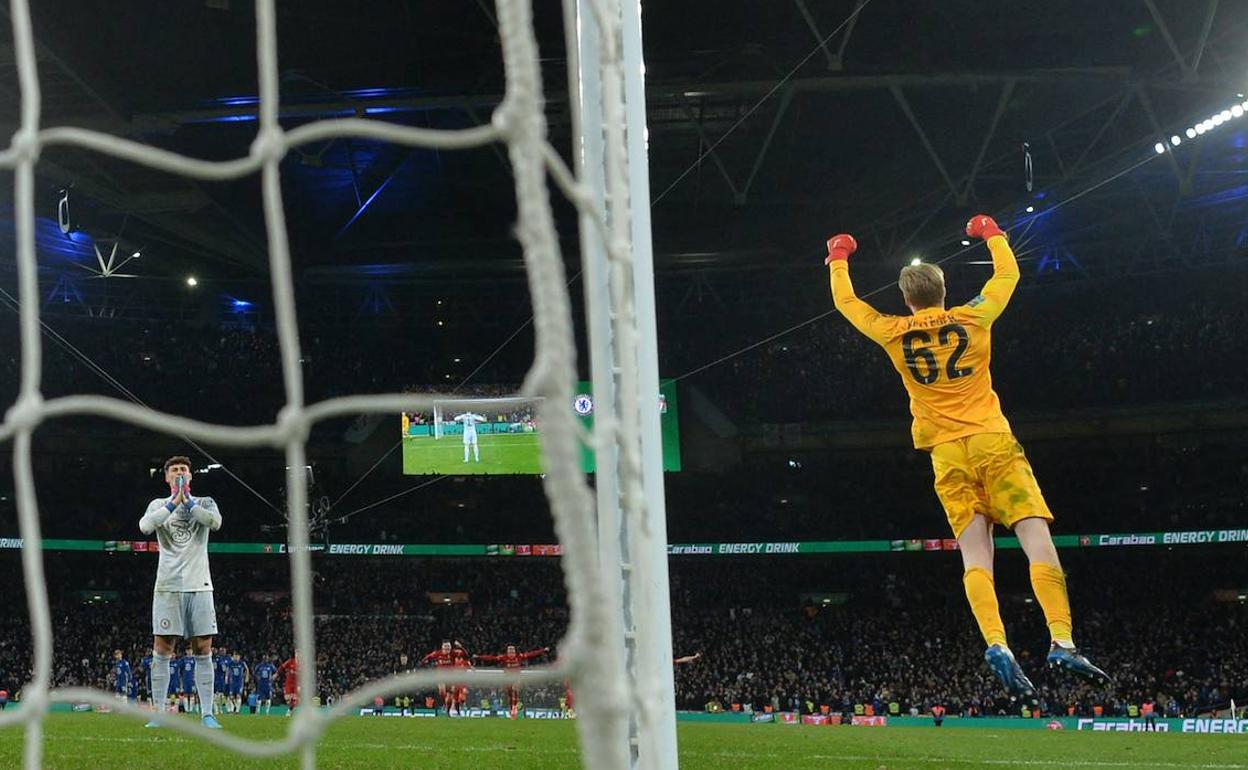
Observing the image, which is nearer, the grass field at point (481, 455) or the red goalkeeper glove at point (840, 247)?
the red goalkeeper glove at point (840, 247)

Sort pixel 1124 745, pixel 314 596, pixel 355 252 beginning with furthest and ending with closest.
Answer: pixel 314 596 < pixel 355 252 < pixel 1124 745

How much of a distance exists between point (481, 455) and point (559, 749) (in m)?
19.1

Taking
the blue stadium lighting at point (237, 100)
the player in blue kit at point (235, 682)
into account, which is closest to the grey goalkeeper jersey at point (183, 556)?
the blue stadium lighting at point (237, 100)

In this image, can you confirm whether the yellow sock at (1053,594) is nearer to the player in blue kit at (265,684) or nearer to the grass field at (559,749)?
the grass field at (559,749)

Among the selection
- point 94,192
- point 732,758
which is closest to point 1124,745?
point 732,758

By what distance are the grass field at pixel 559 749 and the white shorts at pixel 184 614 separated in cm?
69

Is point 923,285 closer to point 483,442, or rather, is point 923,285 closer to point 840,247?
point 840,247

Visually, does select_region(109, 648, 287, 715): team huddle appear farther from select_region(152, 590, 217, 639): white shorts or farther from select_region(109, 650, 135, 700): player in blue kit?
select_region(152, 590, 217, 639): white shorts

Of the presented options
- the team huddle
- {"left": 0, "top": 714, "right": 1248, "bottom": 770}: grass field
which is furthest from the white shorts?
the team huddle

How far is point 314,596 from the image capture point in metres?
30.5

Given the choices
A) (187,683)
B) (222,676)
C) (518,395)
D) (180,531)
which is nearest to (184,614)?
(180,531)

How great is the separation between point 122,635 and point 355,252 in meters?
11.0

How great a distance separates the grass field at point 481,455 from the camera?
2752 cm

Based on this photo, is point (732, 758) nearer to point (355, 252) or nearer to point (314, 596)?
point (355, 252)
